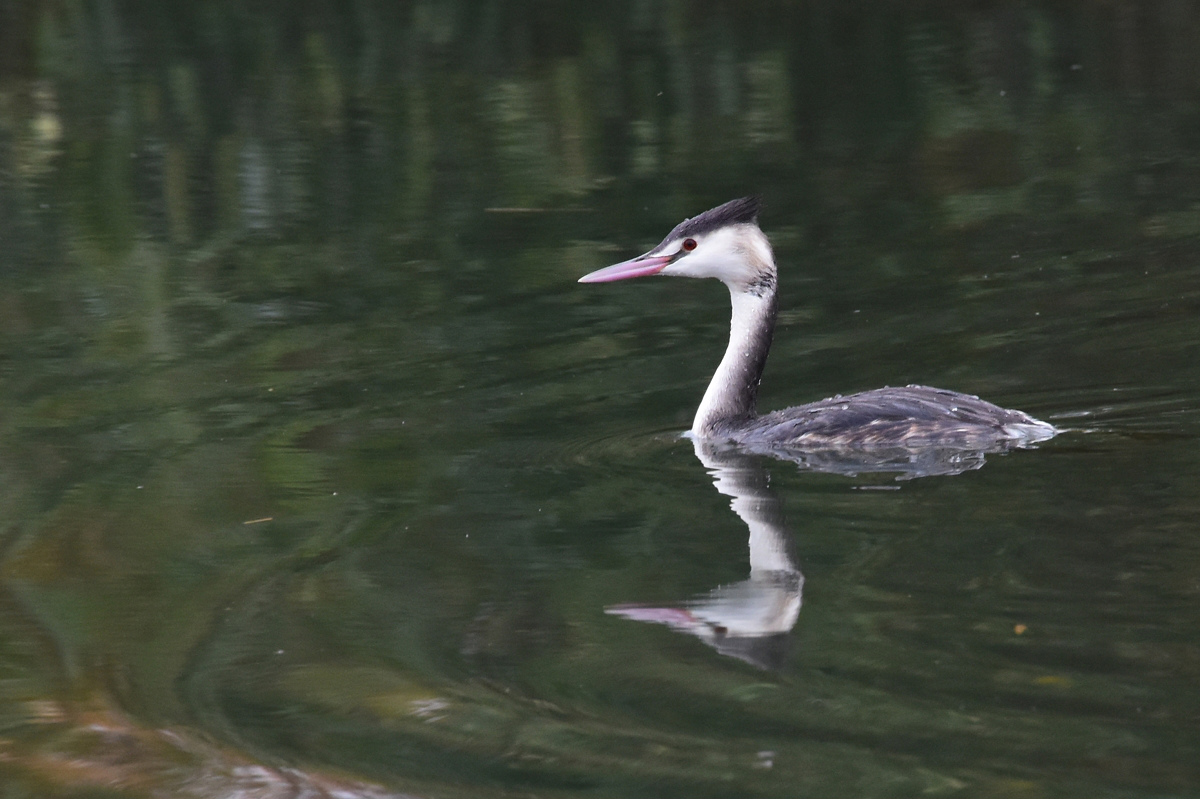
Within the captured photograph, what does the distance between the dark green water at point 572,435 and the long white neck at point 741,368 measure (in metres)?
0.21

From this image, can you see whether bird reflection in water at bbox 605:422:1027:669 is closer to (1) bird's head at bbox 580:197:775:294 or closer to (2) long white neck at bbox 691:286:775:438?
(2) long white neck at bbox 691:286:775:438

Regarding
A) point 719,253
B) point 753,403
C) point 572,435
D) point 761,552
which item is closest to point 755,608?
A: point 761,552

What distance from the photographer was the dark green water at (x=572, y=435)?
485 centimetres

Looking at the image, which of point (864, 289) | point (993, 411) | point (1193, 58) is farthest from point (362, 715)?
point (1193, 58)

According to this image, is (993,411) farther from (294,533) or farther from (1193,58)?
(1193,58)

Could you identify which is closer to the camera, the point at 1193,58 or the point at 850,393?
the point at 850,393

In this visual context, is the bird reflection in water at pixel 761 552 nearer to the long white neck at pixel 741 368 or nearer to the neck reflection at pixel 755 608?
the neck reflection at pixel 755 608

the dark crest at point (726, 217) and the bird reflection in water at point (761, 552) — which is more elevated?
the dark crest at point (726, 217)

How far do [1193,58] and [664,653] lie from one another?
13741mm

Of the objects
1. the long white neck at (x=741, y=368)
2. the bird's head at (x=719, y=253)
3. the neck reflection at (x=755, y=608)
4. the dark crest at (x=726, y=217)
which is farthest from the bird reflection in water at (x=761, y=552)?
the dark crest at (x=726, y=217)

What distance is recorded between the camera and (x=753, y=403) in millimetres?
8125

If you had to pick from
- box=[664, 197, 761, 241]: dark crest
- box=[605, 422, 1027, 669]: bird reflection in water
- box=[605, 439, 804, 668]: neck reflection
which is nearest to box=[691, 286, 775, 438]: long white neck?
box=[605, 422, 1027, 669]: bird reflection in water

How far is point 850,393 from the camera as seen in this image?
846 centimetres

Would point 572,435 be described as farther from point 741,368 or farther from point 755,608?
point 755,608
